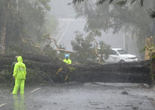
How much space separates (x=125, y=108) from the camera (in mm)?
10422

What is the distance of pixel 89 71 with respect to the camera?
1803 centimetres

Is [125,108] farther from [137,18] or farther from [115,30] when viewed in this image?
[115,30]

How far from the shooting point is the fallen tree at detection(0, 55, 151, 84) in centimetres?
1773

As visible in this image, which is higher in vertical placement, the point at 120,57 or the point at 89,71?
the point at 120,57

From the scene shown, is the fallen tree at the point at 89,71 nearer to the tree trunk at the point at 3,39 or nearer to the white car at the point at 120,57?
the tree trunk at the point at 3,39

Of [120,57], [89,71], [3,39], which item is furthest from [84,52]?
[120,57]

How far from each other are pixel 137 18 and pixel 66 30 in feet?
172

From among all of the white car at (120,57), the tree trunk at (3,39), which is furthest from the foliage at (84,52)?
the white car at (120,57)

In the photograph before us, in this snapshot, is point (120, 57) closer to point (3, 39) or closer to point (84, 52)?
point (84, 52)

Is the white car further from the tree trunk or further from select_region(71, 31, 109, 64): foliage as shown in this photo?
the tree trunk

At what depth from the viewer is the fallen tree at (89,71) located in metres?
17.7

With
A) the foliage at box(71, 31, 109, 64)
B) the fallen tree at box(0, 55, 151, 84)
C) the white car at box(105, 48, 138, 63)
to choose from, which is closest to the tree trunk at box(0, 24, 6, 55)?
the foliage at box(71, 31, 109, 64)

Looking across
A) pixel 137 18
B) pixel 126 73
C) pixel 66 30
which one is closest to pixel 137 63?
pixel 126 73

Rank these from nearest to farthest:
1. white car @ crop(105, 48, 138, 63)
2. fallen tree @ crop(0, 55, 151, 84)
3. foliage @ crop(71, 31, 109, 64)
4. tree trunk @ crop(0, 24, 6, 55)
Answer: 1. fallen tree @ crop(0, 55, 151, 84)
2. foliage @ crop(71, 31, 109, 64)
3. tree trunk @ crop(0, 24, 6, 55)
4. white car @ crop(105, 48, 138, 63)
